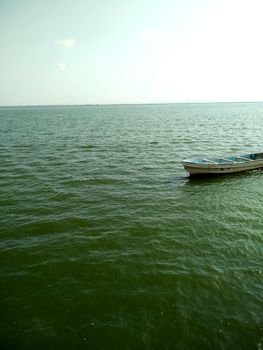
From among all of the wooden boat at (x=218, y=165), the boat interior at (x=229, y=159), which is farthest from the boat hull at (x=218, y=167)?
the boat interior at (x=229, y=159)

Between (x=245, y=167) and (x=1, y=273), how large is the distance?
83.4 feet

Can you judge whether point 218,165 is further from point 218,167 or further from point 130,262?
point 130,262

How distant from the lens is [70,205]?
19734 mm

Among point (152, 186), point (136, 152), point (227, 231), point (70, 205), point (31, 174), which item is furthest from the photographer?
point (136, 152)

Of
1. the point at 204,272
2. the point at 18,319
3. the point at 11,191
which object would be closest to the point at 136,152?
the point at 11,191

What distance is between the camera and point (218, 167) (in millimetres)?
26859

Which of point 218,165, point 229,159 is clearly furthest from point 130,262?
point 229,159

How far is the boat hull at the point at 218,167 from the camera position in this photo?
25906 mm

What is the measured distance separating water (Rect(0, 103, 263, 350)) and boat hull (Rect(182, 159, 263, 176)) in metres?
1.07

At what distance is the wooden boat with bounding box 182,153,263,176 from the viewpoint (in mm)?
25938

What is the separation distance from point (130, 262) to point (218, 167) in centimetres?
1718

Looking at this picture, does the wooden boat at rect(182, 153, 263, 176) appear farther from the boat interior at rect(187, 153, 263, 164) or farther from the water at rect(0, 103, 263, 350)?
the water at rect(0, 103, 263, 350)

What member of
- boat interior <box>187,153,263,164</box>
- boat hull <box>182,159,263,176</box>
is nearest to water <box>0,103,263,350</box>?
boat hull <box>182,159,263,176</box>

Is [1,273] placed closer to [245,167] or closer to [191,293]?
[191,293]
